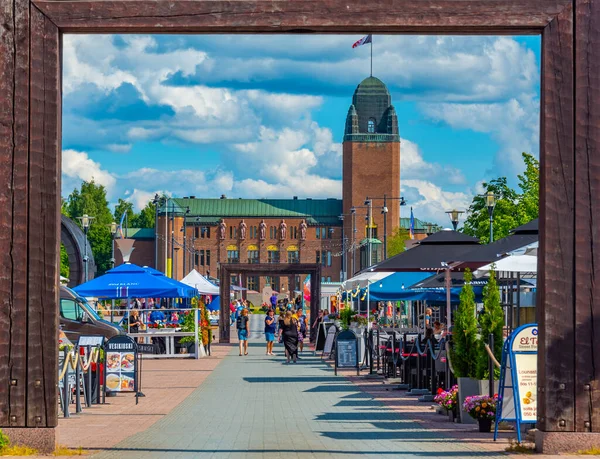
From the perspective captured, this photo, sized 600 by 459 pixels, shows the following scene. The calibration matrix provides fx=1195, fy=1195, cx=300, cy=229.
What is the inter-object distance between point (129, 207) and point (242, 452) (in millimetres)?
178840

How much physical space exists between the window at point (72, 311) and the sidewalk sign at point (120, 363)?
45.8 ft

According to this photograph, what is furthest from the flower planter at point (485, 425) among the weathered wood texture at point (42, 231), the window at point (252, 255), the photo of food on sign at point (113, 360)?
the window at point (252, 255)

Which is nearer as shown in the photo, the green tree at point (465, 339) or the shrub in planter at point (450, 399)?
the green tree at point (465, 339)

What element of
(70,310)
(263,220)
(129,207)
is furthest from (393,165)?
(70,310)

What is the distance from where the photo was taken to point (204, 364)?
33.9m

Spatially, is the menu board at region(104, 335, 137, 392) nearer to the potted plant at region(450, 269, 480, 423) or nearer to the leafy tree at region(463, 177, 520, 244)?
the potted plant at region(450, 269, 480, 423)

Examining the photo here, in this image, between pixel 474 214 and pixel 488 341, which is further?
pixel 474 214

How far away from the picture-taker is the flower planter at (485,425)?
1491 cm

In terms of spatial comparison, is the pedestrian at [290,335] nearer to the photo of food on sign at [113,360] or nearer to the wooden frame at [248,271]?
the photo of food on sign at [113,360]

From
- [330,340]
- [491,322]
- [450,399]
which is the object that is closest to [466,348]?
[450,399]

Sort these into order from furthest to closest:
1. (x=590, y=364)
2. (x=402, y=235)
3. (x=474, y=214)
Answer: (x=402, y=235), (x=474, y=214), (x=590, y=364)

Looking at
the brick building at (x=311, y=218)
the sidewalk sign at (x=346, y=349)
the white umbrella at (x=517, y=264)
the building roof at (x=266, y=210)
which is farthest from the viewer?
the building roof at (x=266, y=210)

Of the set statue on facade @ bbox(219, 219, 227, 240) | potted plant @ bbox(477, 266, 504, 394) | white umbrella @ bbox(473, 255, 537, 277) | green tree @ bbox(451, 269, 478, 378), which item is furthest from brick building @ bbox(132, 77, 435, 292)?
potted plant @ bbox(477, 266, 504, 394)

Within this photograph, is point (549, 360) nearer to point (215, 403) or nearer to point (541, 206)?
point (541, 206)
